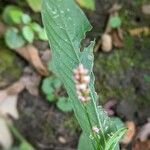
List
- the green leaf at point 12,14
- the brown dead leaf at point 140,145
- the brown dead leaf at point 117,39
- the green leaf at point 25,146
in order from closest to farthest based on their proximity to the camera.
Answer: the green leaf at point 25,146, the brown dead leaf at point 140,145, the green leaf at point 12,14, the brown dead leaf at point 117,39

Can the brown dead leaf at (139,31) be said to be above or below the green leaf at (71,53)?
below

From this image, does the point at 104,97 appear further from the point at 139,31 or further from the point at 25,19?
the point at 25,19

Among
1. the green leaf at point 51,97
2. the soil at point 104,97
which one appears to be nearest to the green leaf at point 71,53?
the soil at point 104,97

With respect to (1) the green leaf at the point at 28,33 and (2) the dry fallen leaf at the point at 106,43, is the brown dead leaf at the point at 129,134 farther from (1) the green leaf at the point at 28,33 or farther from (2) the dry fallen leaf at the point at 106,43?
(1) the green leaf at the point at 28,33

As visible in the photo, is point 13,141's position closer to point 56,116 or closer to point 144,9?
point 56,116

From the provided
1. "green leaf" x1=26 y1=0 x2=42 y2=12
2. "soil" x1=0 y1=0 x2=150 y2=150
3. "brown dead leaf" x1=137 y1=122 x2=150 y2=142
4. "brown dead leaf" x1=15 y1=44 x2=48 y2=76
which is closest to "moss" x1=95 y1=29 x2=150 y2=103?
"soil" x1=0 y1=0 x2=150 y2=150

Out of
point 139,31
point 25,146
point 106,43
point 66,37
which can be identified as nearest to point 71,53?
point 66,37

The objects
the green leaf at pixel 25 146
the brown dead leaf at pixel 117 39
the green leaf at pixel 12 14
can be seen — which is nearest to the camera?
the green leaf at pixel 25 146

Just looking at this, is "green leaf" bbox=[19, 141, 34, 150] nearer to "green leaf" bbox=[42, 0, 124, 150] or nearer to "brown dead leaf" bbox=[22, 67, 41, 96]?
"brown dead leaf" bbox=[22, 67, 41, 96]
